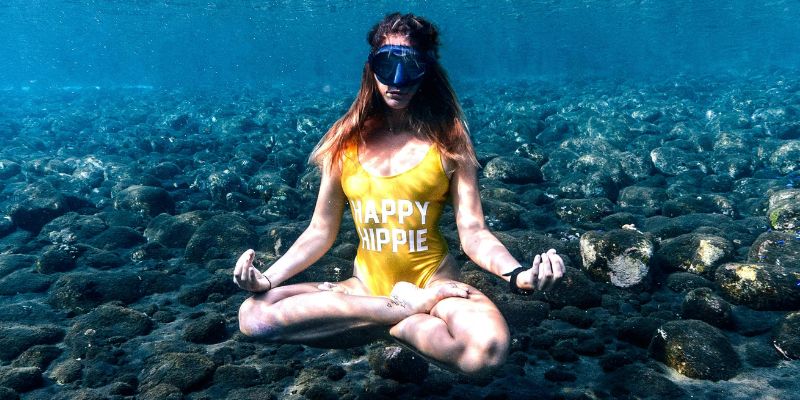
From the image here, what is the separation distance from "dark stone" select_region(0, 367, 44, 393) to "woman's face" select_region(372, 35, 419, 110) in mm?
3071

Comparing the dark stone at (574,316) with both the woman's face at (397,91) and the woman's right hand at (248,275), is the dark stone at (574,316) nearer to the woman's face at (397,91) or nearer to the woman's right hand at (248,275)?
the woman's face at (397,91)

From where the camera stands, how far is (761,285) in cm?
398

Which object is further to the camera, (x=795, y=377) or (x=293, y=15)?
(x=293, y=15)

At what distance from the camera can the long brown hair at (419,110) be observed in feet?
9.31

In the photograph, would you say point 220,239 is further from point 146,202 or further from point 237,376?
point 237,376

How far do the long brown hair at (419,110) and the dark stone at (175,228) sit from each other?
3.68 m

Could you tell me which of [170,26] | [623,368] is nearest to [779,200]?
[623,368]

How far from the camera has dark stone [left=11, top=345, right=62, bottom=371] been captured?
3.52 m

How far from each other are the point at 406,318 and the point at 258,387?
1.33 metres

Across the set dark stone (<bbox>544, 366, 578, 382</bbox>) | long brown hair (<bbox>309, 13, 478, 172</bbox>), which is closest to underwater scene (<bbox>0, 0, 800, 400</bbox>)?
dark stone (<bbox>544, 366, 578, 382</bbox>)

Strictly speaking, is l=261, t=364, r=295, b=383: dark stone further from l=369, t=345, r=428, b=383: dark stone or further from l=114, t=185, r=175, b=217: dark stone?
l=114, t=185, r=175, b=217: dark stone

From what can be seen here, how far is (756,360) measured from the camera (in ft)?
10.8

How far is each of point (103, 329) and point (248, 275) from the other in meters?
2.18

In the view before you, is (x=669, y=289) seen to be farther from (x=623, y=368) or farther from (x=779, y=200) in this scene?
(x=779, y=200)
